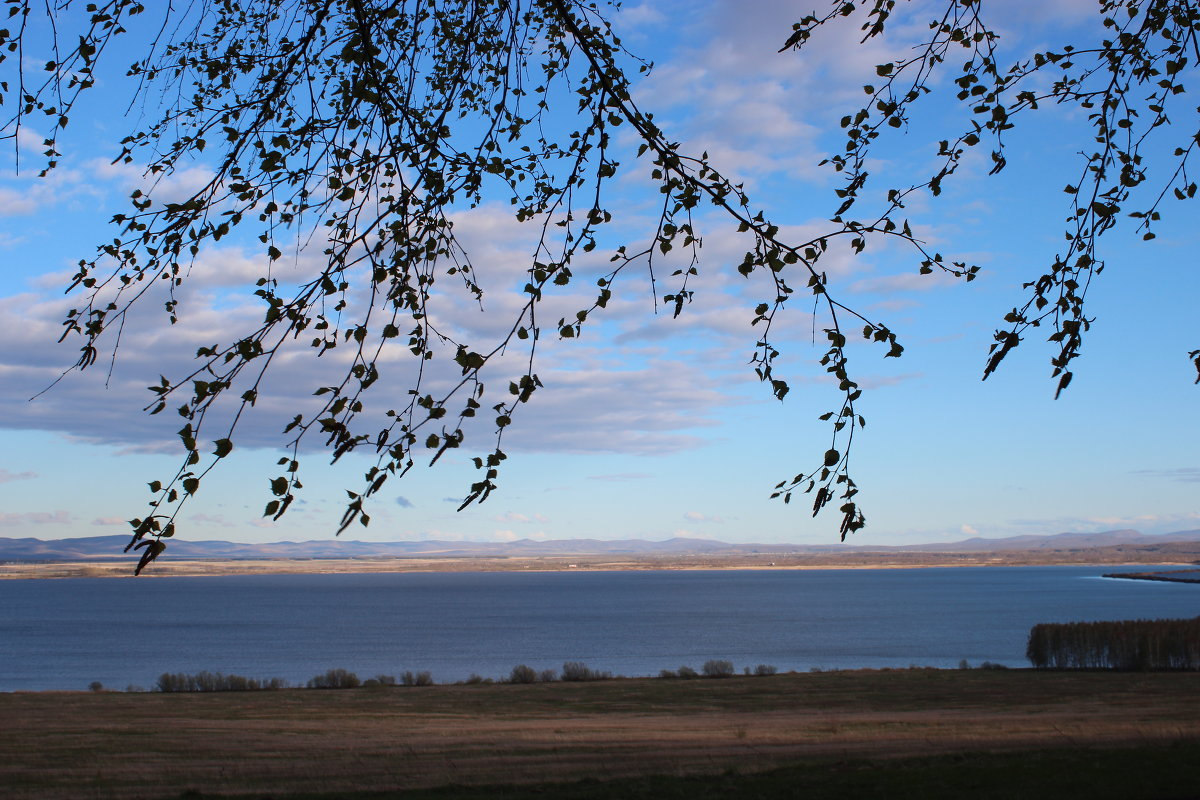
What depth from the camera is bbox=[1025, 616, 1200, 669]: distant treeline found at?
53156 millimetres

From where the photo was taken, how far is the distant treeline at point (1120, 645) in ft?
174

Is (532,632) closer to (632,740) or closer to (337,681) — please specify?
(337,681)

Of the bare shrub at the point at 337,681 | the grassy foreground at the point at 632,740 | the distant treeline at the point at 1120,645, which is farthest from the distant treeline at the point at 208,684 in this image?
the distant treeline at the point at 1120,645

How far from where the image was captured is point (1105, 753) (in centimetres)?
1767

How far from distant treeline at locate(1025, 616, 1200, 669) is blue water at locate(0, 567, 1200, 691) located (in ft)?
36.8

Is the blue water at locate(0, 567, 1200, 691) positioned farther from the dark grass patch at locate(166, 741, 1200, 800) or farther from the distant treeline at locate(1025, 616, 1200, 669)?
the dark grass patch at locate(166, 741, 1200, 800)

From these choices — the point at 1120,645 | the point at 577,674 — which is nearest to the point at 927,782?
the point at 577,674

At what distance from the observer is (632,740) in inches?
1043

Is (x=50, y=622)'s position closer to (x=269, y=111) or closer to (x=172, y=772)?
(x=172, y=772)

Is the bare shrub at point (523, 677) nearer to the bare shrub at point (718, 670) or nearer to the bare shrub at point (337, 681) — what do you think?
the bare shrub at point (337, 681)

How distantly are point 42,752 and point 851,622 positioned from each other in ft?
335

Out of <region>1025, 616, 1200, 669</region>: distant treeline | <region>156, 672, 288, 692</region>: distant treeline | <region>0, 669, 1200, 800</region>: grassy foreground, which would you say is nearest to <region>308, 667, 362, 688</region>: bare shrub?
<region>156, 672, 288, 692</region>: distant treeline

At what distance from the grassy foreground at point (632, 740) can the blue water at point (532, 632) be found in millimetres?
23719

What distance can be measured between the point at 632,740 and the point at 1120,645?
40.5m
